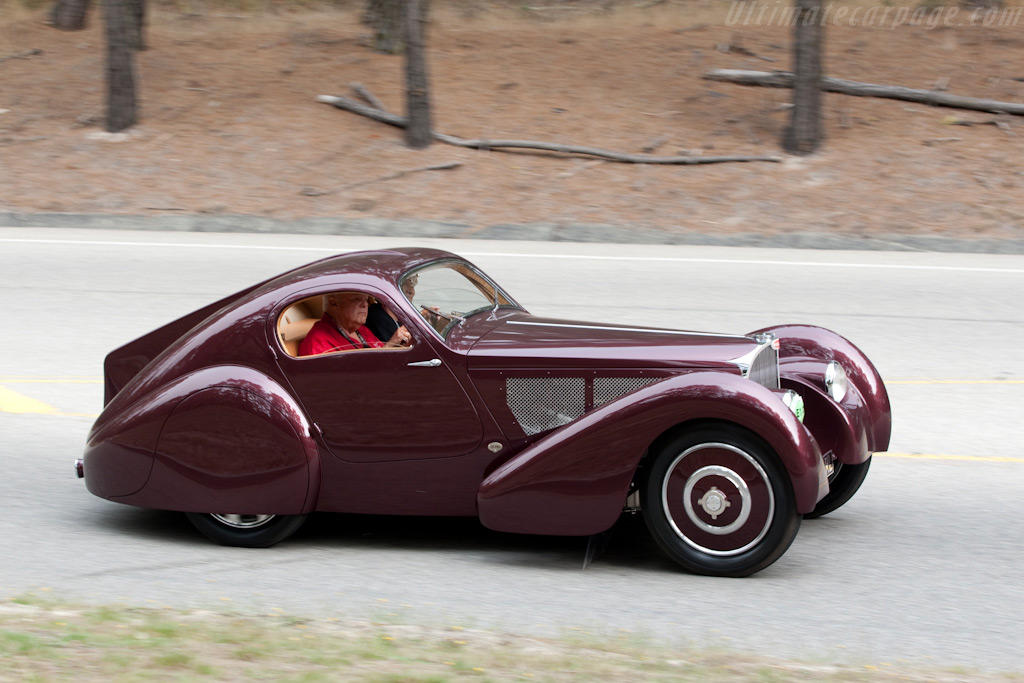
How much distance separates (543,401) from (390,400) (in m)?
0.70

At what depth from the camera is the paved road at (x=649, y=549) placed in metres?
4.48

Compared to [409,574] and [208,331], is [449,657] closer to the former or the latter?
[409,574]

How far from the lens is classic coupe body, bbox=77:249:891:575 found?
16.0 feet

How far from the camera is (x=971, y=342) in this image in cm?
958

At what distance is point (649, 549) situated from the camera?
541 centimetres

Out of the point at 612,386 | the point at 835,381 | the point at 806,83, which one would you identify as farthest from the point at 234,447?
the point at 806,83

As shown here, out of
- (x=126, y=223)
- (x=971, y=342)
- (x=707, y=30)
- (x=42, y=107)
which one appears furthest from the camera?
(x=707, y=30)

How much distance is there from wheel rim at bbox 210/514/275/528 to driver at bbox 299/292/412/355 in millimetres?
816

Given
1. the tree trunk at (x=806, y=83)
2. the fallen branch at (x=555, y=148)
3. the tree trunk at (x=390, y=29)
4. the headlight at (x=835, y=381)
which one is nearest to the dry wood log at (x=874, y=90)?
the tree trunk at (x=806, y=83)

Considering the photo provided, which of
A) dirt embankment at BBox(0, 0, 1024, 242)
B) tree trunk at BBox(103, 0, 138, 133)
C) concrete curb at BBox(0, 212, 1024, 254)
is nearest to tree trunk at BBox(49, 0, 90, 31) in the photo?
dirt embankment at BBox(0, 0, 1024, 242)

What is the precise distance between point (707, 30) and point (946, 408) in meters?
17.4

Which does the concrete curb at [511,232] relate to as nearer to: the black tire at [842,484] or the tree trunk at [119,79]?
the tree trunk at [119,79]

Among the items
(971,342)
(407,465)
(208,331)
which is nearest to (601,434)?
(407,465)

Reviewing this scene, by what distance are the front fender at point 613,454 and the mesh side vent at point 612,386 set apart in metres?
0.09
